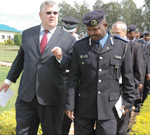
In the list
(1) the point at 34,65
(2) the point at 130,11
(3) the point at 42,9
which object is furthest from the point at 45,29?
(2) the point at 130,11

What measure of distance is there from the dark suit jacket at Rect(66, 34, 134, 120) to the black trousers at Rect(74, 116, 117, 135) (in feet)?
0.21

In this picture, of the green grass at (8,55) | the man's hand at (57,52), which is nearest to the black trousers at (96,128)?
the man's hand at (57,52)

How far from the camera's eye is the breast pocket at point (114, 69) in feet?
8.60

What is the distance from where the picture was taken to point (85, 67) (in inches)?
105

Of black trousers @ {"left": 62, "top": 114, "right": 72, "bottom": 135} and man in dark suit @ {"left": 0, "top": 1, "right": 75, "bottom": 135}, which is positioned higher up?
man in dark suit @ {"left": 0, "top": 1, "right": 75, "bottom": 135}

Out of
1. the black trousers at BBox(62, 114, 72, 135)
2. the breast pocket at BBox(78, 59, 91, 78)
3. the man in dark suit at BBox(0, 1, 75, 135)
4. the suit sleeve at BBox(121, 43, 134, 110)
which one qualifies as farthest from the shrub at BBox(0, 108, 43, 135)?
the suit sleeve at BBox(121, 43, 134, 110)

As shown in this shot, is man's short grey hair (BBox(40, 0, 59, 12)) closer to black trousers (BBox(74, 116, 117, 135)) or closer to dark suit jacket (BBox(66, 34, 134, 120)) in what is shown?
dark suit jacket (BBox(66, 34, 134, 120))

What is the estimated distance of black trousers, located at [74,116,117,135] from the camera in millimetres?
2576

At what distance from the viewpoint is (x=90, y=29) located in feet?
8.45

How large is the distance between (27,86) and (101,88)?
1062mm

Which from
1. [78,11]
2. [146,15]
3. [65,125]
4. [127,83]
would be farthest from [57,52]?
[78,11]

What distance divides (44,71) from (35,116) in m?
0.68

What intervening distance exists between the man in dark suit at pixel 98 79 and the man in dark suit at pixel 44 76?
15.0 inches

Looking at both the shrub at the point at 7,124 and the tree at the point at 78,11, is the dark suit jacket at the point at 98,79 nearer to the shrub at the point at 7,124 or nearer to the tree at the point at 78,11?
the shrub at the point at 7,124
